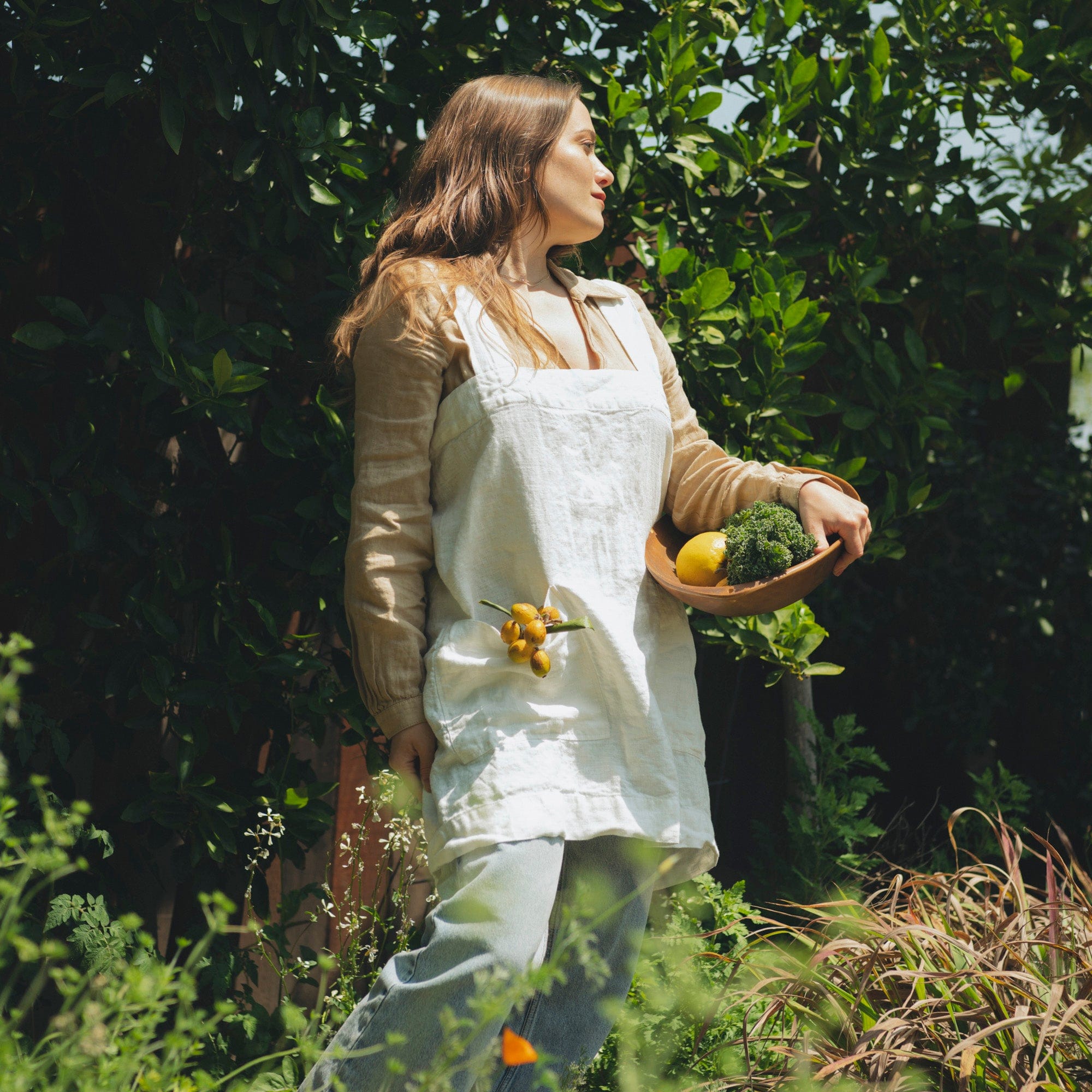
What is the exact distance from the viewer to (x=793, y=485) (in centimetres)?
165

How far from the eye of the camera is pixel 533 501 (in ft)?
4.96

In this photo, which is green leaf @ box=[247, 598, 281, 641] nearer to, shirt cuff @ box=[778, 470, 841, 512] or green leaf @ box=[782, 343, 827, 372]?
shirt cuff @ box=[778, 470, 841, 512]

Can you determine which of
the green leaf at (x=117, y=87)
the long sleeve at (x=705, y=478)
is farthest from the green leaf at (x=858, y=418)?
the green leaf at (x=117, y=87)

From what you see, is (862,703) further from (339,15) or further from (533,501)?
(339,15)

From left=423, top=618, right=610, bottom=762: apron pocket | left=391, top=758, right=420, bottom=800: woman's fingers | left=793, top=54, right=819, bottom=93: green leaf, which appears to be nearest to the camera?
left=423, top=618, right=610, bottom=762: apron pocket

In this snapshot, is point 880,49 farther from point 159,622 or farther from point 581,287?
point 159,622

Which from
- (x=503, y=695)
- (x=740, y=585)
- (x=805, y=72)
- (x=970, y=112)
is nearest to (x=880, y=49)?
(x=805, y=72)

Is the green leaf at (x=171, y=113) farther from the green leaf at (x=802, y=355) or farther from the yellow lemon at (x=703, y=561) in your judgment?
the green leaf at (x=802, y=355)

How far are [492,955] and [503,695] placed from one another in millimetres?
337

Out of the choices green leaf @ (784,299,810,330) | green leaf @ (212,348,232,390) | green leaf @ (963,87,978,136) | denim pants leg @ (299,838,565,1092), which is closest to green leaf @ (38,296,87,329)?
green leaf @ (212,348,232,390)

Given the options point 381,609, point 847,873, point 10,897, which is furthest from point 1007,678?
point 10,897

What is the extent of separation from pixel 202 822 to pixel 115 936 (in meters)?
0.24

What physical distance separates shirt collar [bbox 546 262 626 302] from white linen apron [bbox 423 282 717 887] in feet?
0.68

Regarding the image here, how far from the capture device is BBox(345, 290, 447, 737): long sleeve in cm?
153
